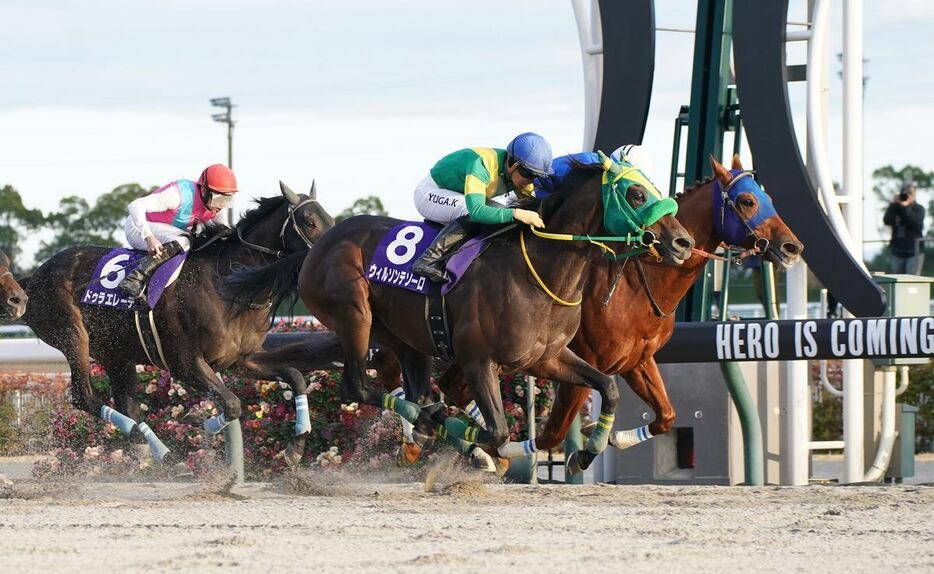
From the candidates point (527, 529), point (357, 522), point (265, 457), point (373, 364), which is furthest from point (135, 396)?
point (527, 529)

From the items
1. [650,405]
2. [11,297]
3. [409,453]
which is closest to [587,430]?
[650,405]

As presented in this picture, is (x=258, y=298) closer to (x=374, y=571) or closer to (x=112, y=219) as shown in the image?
(x=374, y=571)

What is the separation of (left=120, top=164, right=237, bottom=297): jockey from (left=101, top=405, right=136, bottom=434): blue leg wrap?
68 cm

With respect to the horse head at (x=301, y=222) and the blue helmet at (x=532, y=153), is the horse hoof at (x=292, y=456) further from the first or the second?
the blue helmet at (x=532, y=153)

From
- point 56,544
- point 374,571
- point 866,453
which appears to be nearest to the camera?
point 374,571

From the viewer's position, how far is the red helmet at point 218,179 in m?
7.91

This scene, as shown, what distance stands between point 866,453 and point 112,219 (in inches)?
1503

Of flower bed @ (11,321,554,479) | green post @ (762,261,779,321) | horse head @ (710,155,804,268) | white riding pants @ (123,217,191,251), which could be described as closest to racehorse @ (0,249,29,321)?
white riding pants @ (123,217,191,251)

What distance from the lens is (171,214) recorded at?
803cm

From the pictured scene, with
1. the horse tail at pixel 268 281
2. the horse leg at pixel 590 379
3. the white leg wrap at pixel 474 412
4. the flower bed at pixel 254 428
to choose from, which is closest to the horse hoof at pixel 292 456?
the horse tail at pixel 268 281

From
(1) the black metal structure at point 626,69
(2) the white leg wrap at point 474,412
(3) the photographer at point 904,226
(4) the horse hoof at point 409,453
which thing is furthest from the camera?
(3) the photographer at point 904,226

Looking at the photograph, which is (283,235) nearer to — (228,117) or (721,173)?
(721,173)

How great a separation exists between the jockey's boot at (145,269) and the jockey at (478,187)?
1.80m

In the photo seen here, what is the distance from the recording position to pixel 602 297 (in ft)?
21.6
